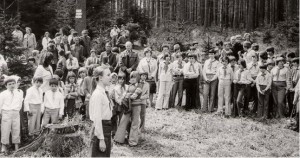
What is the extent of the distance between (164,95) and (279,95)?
3590 millimetres

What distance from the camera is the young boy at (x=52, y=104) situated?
8758 millimetres

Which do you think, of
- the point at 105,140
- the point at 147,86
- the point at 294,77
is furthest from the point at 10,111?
the point at 294,77

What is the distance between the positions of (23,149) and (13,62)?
272 centimetres

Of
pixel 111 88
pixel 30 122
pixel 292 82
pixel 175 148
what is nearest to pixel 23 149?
pixel 30 122

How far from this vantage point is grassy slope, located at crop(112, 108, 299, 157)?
27.7 ft

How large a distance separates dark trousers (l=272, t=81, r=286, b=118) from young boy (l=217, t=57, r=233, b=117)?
1339 millimetres

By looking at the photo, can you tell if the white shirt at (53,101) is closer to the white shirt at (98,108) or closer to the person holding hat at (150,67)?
the white shirt at (98,108)

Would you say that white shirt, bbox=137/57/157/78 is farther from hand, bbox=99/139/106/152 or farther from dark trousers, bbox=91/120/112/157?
hand, bbox=99/139/106/152

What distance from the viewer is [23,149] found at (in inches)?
314

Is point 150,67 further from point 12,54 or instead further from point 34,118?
point 34,118

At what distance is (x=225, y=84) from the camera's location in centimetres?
1171

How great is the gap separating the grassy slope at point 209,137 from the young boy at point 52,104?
1655 mm

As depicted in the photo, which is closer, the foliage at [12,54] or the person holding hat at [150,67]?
the foliage at [12,54]

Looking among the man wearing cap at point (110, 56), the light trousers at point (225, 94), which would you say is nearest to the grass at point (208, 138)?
the light trousers at point (225, 94)
